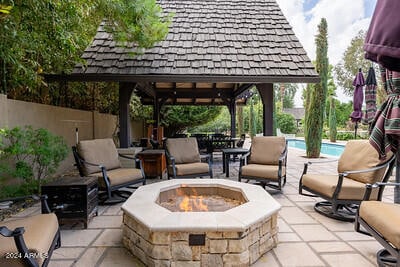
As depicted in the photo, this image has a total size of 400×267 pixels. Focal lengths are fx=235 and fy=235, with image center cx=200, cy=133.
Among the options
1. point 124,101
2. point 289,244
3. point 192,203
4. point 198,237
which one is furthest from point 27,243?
point 124,101

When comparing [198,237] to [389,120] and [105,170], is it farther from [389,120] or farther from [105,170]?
[105,170]

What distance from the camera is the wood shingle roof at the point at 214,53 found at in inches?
203

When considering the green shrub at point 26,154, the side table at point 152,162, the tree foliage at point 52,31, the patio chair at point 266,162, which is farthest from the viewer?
the side table at point 152,162

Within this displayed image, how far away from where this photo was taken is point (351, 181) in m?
3.32

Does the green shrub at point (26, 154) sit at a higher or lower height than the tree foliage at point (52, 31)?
lower

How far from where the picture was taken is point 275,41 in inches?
247

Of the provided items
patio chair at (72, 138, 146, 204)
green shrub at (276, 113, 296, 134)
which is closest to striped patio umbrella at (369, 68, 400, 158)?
patio chair at (72, 138, 146, 204)

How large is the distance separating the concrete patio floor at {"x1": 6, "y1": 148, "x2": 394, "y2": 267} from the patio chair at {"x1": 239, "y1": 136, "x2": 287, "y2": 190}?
0.81 metres

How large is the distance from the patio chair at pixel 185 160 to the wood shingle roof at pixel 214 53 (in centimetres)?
142

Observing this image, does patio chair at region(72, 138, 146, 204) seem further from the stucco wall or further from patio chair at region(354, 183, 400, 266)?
patio chair at region(354, 183, 400, 266)

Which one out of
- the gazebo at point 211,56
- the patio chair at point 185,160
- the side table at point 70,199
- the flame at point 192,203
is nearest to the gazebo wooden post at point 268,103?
the gazebo at point 211,56

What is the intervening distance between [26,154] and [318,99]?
935 centimetres

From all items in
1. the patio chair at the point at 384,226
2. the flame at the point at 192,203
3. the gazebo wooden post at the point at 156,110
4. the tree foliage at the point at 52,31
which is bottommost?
the flame at the point at 192,203

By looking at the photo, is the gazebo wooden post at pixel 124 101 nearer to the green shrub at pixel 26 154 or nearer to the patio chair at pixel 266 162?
the green shrub at pixel 26 154
